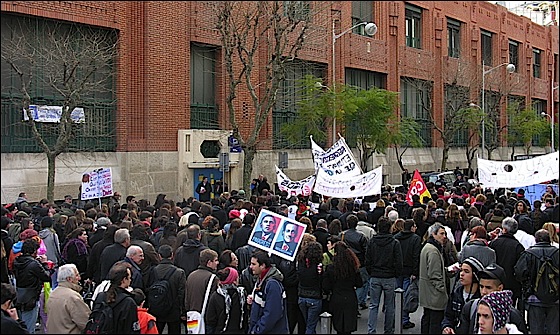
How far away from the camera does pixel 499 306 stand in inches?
239

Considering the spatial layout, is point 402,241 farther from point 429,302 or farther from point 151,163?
point 151,163

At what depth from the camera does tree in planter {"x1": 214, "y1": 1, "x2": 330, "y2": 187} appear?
2286cm

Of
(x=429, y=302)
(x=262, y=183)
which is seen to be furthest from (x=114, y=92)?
(x=429, y=302)

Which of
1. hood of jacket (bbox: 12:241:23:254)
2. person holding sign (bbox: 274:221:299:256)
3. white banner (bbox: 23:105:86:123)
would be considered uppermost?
white banner (bbox: 23:105:86:123)

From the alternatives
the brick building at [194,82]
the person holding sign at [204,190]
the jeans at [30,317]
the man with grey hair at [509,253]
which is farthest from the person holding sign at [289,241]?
the person holding sign at [204,190]

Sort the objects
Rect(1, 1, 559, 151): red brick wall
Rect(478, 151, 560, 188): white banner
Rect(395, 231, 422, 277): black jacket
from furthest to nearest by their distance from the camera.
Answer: Rect(1, 1, 559, 151): red brick wall < Rect(478, 151, 560, 188): white banner < Rect(395, 231, 422, 277): black jacket

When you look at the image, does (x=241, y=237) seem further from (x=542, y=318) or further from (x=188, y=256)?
(x=542, y=318)

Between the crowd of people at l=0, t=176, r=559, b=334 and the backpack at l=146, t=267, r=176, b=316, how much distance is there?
0.01 m

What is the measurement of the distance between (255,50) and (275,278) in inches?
739

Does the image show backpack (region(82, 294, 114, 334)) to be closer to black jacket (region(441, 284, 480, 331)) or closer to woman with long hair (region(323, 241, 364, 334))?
woman with long hair (region(323, 241, 364, 334))

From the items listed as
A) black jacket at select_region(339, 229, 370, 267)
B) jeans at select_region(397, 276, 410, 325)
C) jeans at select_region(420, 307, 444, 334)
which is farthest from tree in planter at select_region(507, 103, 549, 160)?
jeans at select_region(420, 307, 444, 334)

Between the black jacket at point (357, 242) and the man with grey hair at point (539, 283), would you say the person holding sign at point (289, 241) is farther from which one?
the man with grey hair at point (539, 283)

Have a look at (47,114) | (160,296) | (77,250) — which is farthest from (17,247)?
(47,114)

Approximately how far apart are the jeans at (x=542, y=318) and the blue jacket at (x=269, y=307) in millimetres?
2972
